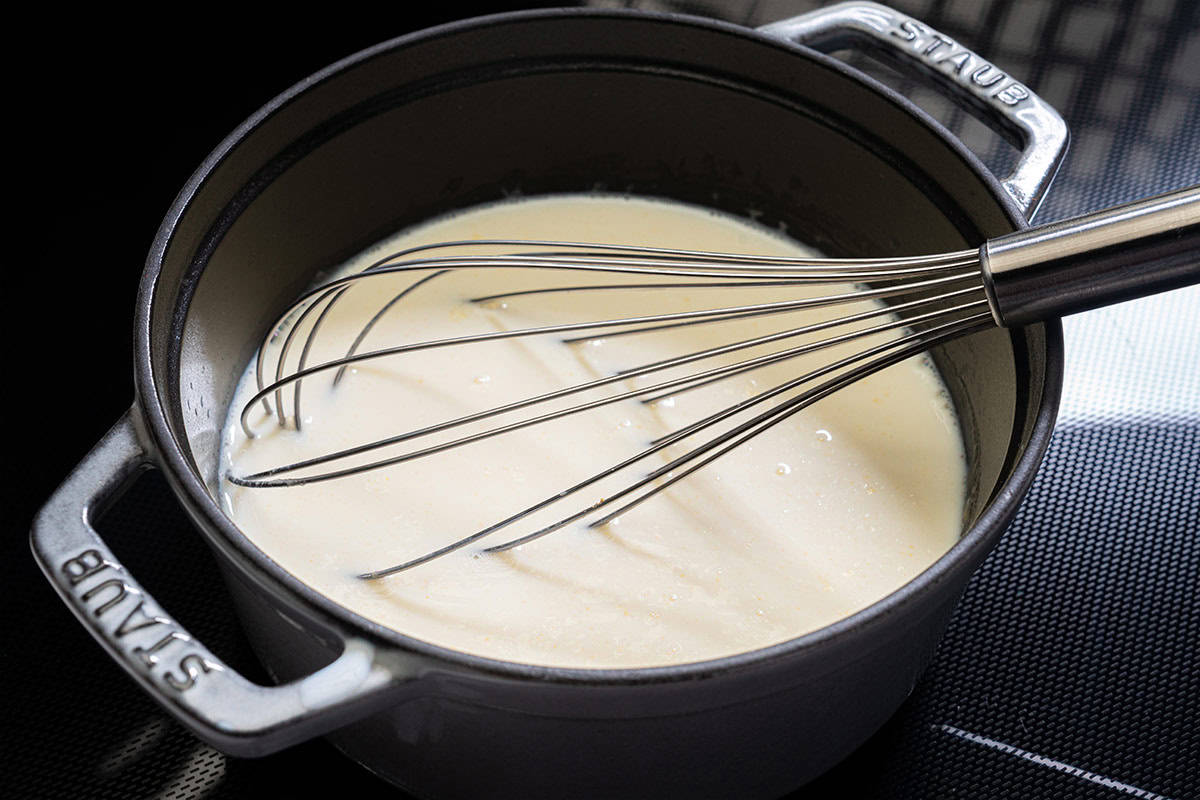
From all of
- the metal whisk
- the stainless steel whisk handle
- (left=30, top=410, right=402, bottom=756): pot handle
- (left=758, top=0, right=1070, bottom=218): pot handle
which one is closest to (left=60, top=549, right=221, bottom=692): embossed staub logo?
(left=30, top=410, right=402, bottom=756): pot handle

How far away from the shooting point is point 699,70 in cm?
95

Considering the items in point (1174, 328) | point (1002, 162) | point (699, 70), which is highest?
point (699, 70)

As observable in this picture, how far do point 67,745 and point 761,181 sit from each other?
64 cm

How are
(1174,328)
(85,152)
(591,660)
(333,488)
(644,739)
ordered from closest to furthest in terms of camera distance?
1. (644,739)
2. (591,660)
3. (333,488)
4. (1174,328)
5. (85,152)

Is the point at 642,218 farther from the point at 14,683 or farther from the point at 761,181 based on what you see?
the point at 14,683

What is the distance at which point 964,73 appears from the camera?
0.86 metres

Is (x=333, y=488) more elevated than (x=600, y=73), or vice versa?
(x=600, y=73)

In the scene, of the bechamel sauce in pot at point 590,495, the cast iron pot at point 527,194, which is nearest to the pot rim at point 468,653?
the cast iron pot at point 527,194

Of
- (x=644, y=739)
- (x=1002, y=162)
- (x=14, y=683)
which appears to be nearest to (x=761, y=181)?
(x=1002, y=162)

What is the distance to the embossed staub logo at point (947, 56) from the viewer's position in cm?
85

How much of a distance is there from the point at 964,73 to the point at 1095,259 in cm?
26

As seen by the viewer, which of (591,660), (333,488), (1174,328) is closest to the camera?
(591,660)

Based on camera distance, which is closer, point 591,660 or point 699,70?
point 591,660

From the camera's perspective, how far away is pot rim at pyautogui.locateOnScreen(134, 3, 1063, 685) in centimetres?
56
